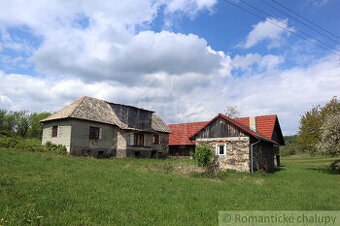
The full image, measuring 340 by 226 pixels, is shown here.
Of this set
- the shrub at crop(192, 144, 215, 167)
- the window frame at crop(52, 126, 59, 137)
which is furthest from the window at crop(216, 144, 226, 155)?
the window frame at crop(52, 126, 59, 137)

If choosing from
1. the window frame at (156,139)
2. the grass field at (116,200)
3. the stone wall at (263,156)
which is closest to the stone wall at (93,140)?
the window frame at (156,139)

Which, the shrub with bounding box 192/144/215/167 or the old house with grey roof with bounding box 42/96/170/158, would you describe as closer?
the shrub with bounding box 192/144/215/167

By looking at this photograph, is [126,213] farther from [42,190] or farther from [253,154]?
[253,154]

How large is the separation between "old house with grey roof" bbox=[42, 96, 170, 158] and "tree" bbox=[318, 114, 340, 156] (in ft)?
61.2

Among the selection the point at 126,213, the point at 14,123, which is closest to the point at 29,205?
the point at 126,213

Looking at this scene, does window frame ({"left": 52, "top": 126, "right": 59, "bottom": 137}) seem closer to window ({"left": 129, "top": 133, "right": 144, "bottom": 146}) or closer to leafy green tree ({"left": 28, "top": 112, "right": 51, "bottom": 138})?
window ({"left": 129, "top": 133, "right": 144, "bottom": 146})

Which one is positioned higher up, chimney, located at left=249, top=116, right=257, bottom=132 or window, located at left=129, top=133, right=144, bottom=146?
chimney, located at left=249, top=116, right=257, bottom=132

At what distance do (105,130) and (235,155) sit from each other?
47.1 ft

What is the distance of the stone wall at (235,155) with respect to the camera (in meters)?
20.4

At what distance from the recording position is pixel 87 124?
24.8 metres

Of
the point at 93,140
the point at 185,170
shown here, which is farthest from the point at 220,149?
the point at 93,140

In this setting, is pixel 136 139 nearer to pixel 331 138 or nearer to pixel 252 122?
pixel 252 122

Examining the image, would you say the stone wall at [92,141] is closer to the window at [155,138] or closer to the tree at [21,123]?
the window at [155,138]

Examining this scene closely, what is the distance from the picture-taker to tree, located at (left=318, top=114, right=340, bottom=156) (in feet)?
75.9
